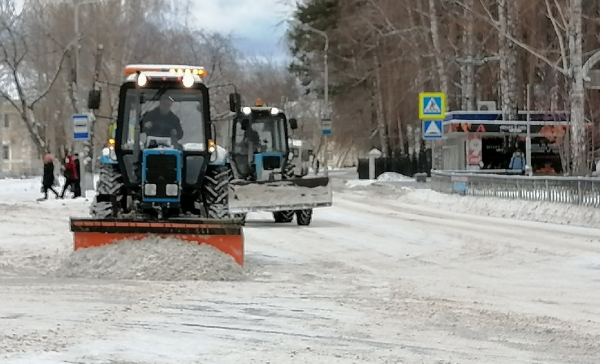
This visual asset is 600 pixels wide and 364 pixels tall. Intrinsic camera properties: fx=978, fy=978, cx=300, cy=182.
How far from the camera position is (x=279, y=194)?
19.7 metres

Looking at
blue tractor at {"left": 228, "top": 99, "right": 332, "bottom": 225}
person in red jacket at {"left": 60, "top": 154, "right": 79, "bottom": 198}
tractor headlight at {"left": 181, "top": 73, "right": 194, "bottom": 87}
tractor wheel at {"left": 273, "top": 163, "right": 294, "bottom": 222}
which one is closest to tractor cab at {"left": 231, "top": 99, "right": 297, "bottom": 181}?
blue tractor at {"left": 228, "top": 99, "right": 332, "bottom": 225}

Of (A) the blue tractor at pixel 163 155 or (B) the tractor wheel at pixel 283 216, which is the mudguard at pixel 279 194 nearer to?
(B) the tractor wheel at pixel 283 216

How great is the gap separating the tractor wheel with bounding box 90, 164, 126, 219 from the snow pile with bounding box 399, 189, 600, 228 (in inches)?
433

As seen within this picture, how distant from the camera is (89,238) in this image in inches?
470

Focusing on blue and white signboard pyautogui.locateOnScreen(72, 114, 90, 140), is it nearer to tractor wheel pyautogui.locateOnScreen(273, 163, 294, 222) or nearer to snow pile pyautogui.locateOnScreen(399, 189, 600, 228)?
tractor wheel pyautogui.locateOnScreen(273, 163, 294, 222)

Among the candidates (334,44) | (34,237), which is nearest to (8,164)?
(334,44)

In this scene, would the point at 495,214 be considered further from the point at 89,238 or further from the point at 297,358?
the point at 297,358

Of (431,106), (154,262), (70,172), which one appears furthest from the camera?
(70,172)

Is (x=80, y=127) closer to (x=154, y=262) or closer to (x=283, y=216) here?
(x=283, y=216)

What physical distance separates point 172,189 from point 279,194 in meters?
6.74

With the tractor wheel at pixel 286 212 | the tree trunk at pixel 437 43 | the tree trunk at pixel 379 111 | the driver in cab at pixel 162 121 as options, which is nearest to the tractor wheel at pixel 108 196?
the driver in cab at pixel 162 121

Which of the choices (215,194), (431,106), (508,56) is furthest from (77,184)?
(215,194)

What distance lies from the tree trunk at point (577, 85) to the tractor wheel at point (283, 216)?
10.1 meters

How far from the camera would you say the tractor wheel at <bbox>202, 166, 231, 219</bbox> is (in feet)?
44.5
